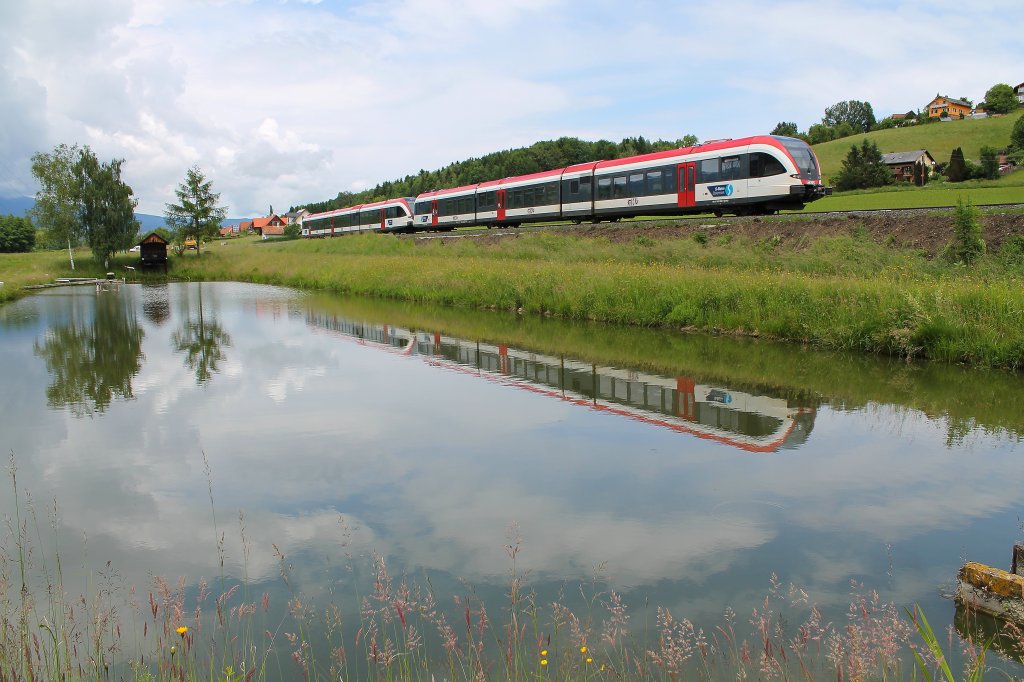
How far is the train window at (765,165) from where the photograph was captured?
Answer: 76.7 ft

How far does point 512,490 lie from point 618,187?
24.0 m

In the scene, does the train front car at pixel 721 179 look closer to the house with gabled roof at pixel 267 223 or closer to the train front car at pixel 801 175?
the train front car at pixel 801 175

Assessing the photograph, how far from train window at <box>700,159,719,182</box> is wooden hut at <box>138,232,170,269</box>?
138 feet

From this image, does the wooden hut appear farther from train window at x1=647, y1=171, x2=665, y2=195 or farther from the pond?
the pond

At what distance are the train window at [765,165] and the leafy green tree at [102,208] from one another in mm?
44670

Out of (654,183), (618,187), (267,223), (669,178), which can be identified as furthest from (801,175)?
(267,223)

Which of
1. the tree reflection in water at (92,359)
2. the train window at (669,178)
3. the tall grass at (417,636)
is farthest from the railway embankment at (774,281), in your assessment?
the tree reflection in water at (92,359)

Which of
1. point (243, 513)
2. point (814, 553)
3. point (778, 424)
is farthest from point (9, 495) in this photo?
point (778, 424)

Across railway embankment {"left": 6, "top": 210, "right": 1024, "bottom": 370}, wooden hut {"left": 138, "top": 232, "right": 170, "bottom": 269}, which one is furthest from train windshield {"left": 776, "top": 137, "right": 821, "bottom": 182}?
wooden hut {"left": 138, "top": 232, "right": 170, "bottom": 269}

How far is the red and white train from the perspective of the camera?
2361cm

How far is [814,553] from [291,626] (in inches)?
163

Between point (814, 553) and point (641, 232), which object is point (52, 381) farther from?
point (641, 232)

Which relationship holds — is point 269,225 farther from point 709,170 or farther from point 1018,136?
point 709,170

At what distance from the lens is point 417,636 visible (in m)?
4.61
